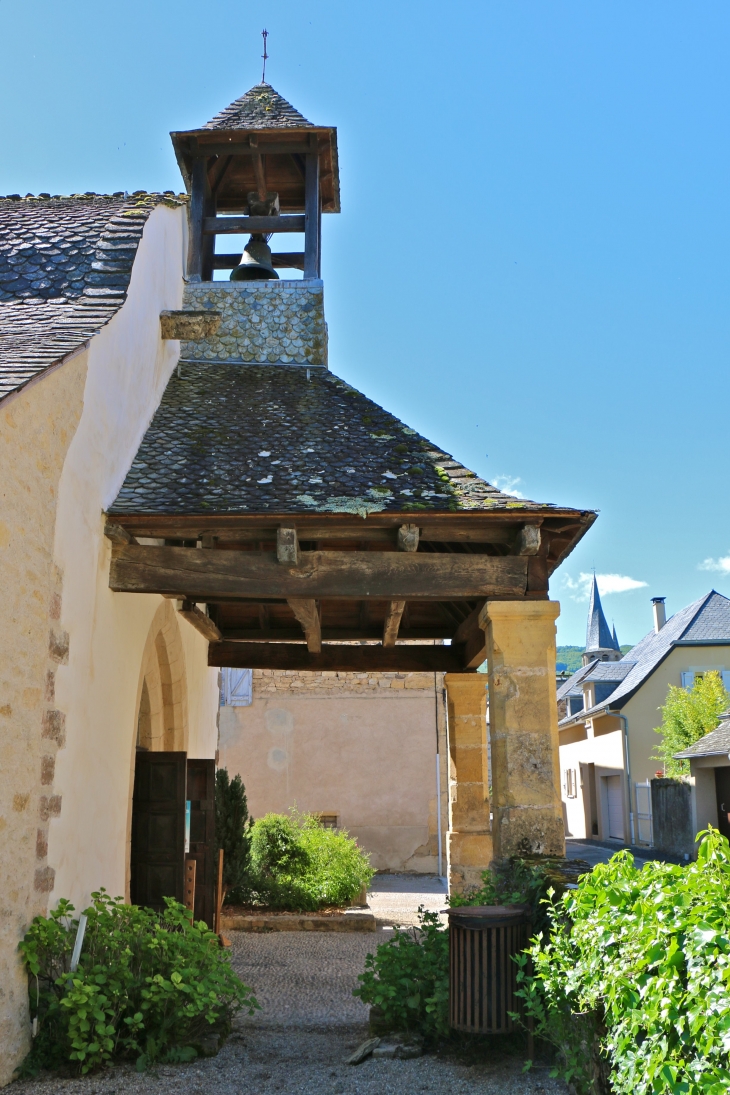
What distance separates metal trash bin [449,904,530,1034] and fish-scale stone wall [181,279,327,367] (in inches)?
237

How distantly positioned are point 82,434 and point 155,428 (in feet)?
6.30

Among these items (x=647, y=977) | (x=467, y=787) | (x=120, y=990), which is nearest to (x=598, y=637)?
(x=467, y=787)

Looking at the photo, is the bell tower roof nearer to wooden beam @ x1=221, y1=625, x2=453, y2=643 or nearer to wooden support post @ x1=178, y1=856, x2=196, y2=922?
wooden beam @ x1=221, y1=625, x2=453, y2=643

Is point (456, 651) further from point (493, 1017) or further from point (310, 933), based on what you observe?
point (493, 1017)

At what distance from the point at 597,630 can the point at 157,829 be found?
4107cm

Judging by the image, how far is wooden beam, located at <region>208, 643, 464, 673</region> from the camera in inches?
366

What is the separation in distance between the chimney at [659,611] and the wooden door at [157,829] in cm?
2605

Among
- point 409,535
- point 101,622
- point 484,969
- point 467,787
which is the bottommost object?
point 484,969

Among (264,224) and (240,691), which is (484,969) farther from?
(240,691)

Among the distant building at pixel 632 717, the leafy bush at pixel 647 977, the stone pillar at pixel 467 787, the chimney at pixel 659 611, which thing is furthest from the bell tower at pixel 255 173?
the chimney at pixel 659 611

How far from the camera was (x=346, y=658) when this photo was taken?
31.1ft

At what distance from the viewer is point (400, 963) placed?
16.5ft

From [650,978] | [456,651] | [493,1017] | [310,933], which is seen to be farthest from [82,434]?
[310,933]

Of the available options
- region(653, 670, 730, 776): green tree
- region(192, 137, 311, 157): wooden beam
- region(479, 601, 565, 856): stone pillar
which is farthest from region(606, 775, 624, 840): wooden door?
region(479, 601, 565, 856): stone pillar
